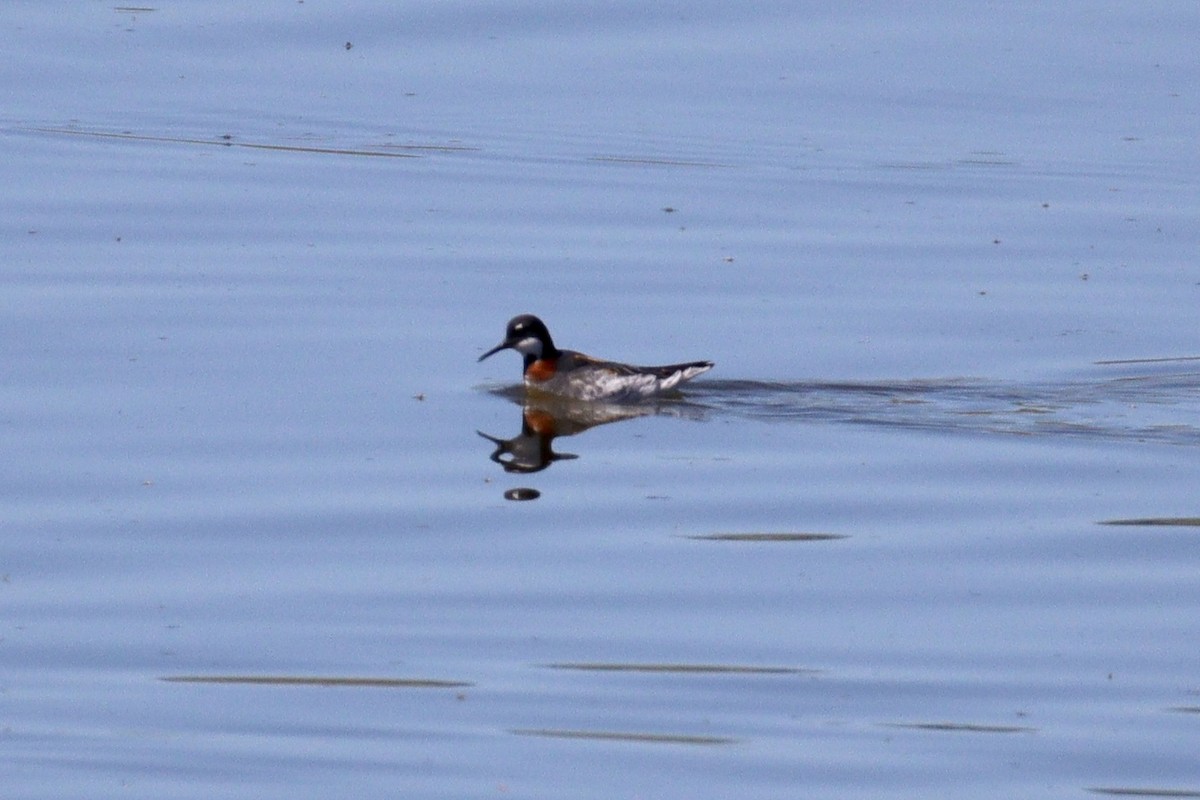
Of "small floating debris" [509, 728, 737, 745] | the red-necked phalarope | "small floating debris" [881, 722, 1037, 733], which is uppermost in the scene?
the red-necked phalarope

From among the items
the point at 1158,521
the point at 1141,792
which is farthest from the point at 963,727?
the point at 1158,521

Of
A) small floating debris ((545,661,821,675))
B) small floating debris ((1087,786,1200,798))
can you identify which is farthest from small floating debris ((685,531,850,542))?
small floating debris ((1087,786,1200,798))

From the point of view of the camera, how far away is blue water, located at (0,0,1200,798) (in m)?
7.52

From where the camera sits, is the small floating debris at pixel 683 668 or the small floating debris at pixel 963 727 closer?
the small floating debris at pixel 963 727

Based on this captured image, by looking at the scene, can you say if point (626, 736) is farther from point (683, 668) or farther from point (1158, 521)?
point (1158, 521)

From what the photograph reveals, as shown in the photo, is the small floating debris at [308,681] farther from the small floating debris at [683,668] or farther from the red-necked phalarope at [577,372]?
the red-necked phalarope at [577,372]

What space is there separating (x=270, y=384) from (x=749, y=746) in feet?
19.5

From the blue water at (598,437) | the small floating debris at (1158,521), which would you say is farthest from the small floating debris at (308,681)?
the small floating debris at (1158,521)

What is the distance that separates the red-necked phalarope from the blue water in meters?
0.22

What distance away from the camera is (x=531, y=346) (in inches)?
533

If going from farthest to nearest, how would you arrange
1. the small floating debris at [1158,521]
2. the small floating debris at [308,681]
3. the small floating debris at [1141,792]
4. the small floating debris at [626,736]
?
the small floating debris at [1158,521] < the small floating debris at [308,681] < the small floating debris at [626,736] < the small floating debris at [1141,792]

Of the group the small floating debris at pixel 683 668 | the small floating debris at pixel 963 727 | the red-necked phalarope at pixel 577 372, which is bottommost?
the small floating debris at pixel 963 727

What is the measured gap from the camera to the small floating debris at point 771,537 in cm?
988

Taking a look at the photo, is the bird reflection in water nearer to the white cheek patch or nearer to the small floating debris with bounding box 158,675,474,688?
the white cheek patch
